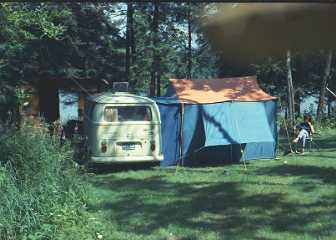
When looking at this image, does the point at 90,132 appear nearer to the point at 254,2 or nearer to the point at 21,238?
the point at 21,238

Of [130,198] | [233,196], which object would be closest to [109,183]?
[130,198]

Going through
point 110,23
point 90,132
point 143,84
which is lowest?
point 90,132

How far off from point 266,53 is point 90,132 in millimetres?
12714

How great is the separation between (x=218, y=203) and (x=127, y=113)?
17.8 feet

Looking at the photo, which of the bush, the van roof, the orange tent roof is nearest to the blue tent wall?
the orange tent roof

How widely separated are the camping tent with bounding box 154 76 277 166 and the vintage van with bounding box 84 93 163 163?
26.0 inches

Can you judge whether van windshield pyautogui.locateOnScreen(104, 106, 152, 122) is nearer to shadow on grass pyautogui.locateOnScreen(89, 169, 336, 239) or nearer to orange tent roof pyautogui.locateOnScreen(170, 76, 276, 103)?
orange tent roof pyautogui.locateOnScreen(170, 76, 276, 103)

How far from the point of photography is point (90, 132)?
44.0 feet

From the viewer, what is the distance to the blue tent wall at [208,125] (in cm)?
1360

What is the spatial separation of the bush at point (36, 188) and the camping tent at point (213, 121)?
597 cm

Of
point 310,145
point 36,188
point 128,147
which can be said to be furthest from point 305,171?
point 36,188

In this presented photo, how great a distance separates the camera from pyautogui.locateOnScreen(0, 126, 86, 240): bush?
5.83m

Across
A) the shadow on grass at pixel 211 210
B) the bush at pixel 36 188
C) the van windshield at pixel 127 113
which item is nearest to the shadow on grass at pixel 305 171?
the shadow on grass at pixel 211 210

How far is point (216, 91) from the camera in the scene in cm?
1463
